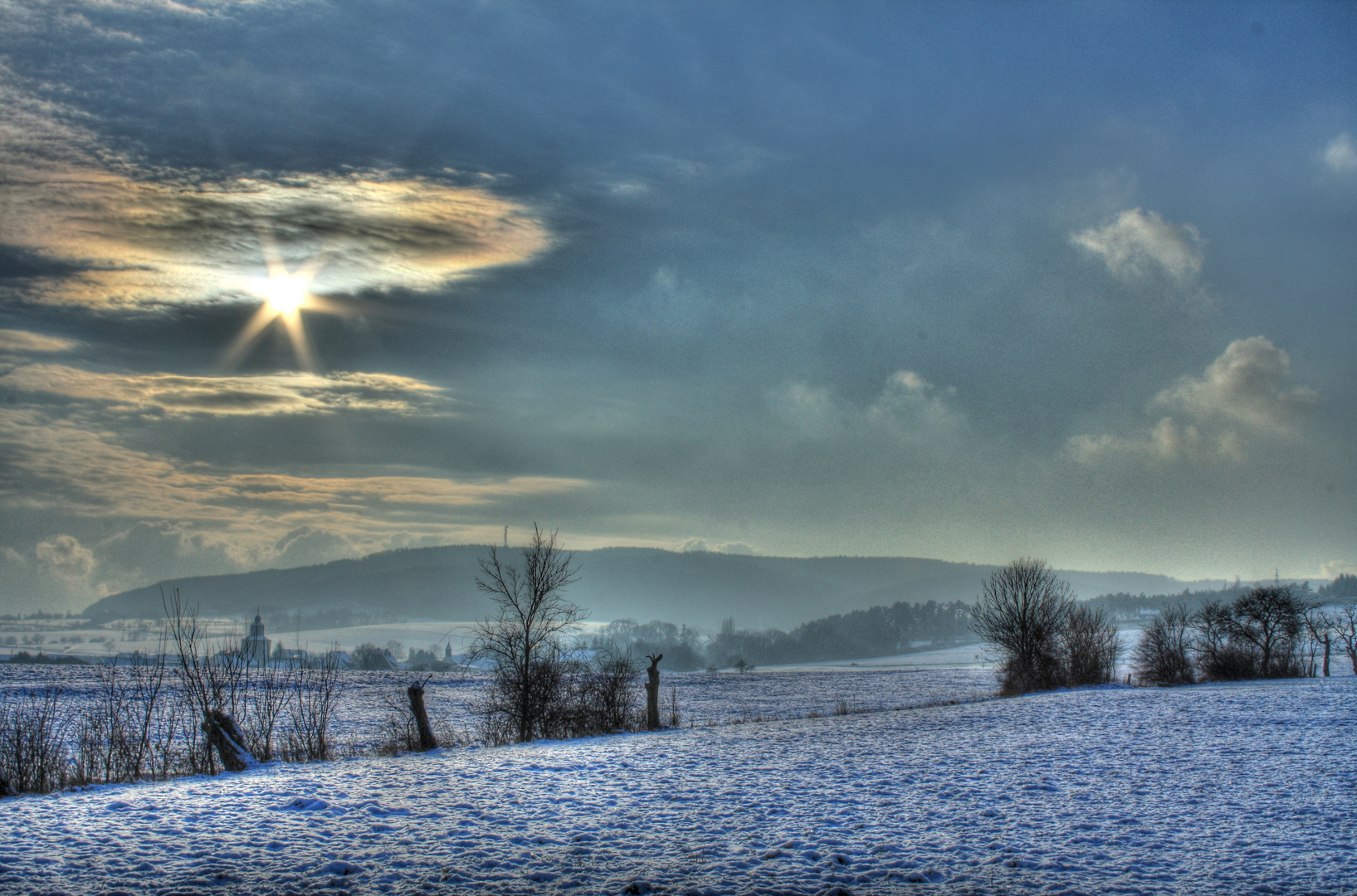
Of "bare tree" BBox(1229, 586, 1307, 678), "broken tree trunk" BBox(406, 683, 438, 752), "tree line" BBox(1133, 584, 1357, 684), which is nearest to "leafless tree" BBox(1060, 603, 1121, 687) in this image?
"tree line" BBox(1133, 584, 1357, 684)

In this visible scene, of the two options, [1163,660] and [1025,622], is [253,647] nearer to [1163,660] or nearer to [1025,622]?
[1025,622]

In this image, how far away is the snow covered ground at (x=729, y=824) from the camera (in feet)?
24.7

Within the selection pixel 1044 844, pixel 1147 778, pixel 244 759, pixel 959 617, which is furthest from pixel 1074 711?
pixel 959 617

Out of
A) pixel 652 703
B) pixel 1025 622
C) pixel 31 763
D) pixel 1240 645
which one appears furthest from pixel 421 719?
pixel 1240 645

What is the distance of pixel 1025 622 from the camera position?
37688mm

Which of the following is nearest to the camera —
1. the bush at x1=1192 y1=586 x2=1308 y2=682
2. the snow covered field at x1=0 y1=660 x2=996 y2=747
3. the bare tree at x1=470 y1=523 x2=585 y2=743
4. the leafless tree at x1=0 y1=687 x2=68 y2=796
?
the leafless tree at x1=0 y1=687 x2=68 y2=796

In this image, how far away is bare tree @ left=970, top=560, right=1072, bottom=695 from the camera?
119ft

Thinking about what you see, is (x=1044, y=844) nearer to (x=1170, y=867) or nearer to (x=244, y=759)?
(x=1170, y=867)

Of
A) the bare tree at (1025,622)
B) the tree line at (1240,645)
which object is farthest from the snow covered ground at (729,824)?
the tree line at (1240,645)

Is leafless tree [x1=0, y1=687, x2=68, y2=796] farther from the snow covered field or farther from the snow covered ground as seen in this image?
the snow covered field

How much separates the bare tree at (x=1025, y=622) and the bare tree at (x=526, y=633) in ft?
79.1

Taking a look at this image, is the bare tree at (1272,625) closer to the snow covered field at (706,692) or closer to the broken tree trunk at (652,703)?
the snow covered field at (706,692)

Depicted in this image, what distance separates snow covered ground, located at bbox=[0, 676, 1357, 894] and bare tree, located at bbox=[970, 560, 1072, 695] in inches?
842

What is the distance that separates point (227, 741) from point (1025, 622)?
34.6 m
